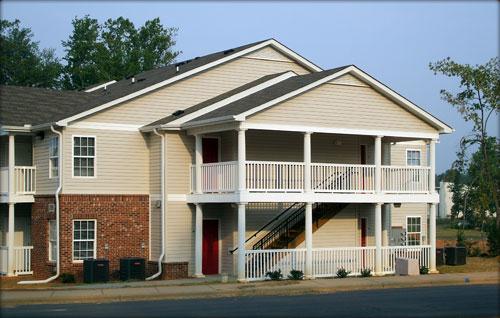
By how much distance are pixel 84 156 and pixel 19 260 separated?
16.4 ft

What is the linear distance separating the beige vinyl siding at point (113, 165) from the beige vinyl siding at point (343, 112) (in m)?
5.35

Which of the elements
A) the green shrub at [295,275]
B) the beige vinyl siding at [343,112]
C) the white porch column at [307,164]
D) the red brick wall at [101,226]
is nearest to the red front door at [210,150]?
the red brick wall at [101,226]

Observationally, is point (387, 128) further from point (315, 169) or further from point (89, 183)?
point (89, 183)

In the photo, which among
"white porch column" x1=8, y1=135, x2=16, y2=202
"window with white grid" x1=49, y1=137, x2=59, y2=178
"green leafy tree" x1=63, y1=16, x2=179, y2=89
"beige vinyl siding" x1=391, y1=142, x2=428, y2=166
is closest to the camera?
"window with white grid" x1=49, y1=137, x2=59, y2=178

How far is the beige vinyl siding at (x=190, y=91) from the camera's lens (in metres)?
31.9

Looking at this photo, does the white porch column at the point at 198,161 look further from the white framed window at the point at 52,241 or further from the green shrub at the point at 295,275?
the white framed window at the point at 52,241

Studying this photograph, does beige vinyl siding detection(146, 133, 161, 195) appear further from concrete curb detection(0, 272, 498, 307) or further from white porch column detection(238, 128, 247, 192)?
concrete curb detection(0, 272, 498, 307)

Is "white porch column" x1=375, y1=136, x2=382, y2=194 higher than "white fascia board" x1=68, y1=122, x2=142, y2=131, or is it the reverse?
"white fascia board" x1=68, y1=122, x2=142, y2=131

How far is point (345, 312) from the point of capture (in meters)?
20.4

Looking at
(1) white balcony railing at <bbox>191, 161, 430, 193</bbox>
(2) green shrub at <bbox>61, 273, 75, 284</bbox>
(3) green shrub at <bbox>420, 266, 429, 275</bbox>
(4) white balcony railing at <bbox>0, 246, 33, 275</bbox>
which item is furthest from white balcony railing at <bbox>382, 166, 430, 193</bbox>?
(4) white balcony railing at <bbox>0, 246, 33, 275</bbox>

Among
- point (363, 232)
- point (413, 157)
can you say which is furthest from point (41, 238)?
point (413, 157)

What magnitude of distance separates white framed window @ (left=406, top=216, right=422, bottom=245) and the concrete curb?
8.81 m

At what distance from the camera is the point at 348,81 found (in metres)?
31.2

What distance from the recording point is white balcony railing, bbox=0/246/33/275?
1260 inches
